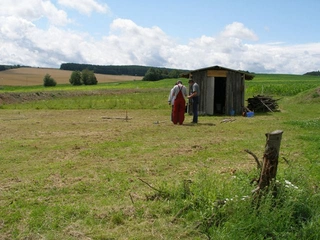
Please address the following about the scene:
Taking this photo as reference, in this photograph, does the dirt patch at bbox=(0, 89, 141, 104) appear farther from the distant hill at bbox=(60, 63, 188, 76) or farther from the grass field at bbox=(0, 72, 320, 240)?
the distant hill at bbox=(60, 63, 188, 76)

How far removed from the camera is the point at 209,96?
20.3 meters

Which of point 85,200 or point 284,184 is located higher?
point 284,184

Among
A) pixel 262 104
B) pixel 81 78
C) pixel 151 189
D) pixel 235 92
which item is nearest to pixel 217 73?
pixel 235 92

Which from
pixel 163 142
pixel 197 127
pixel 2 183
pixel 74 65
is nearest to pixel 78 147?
pixel 163 142

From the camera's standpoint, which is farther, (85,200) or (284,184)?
(85,200)

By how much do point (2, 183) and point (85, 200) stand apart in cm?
184

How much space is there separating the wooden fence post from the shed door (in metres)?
15.5

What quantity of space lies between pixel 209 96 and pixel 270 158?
15626 mm

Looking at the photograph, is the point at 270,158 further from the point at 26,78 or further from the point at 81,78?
the point at 26,78

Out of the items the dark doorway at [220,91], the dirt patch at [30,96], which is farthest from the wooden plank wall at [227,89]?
the dirt patch at [30,96]

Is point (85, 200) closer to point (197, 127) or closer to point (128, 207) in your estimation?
point (128, 207)

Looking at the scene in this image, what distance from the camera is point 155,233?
4.62 metres

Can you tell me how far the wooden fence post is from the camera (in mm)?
4789

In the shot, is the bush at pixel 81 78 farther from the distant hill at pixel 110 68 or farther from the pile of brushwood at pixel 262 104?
the pile of brushwood at pixel 262 104
